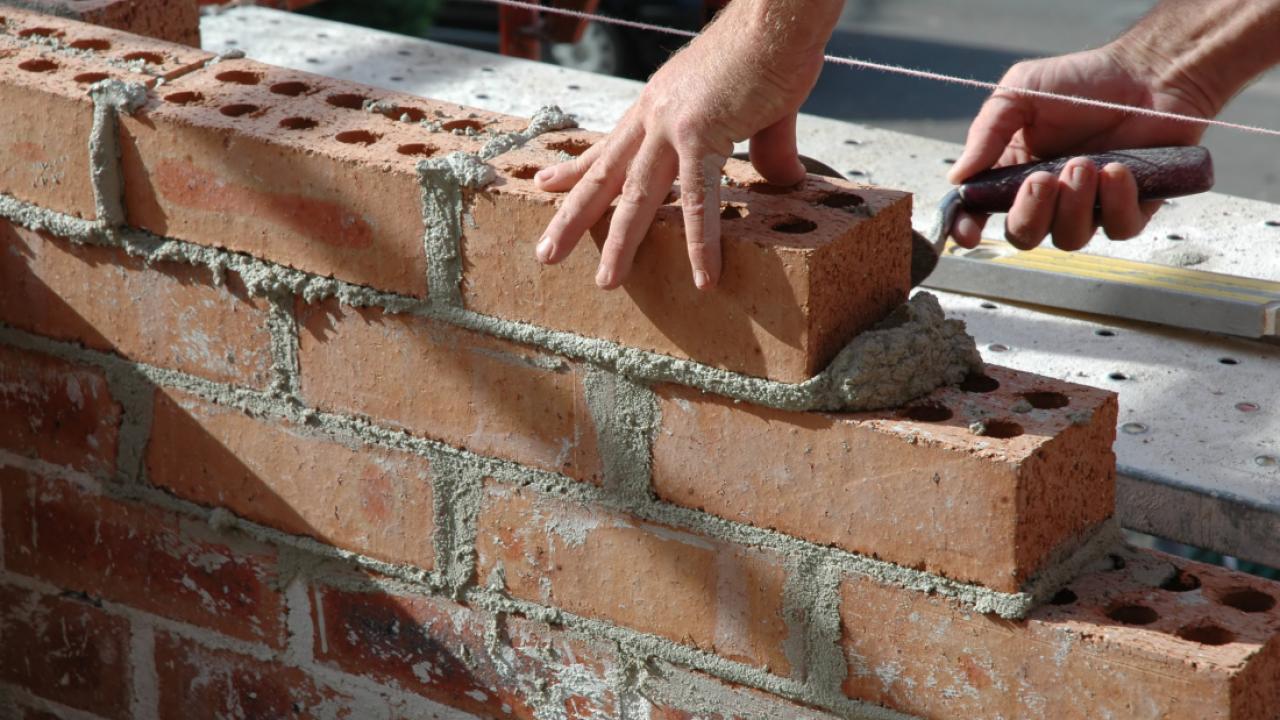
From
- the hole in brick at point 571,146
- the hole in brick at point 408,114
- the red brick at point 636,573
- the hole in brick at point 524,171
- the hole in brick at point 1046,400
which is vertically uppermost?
the hole in brick at point 408,114

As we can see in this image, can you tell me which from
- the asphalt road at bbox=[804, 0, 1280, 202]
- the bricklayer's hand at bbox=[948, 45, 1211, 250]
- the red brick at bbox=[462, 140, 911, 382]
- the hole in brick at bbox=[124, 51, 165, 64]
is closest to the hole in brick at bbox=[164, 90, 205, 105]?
the hole in brick at bbox=[124, 51, 165, 64]

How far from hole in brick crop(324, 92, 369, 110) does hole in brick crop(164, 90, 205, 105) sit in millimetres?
146

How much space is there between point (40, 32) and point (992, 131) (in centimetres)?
130

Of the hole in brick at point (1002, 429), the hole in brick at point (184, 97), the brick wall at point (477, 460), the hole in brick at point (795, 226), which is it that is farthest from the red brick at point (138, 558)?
the hole in brick at point (1002, 429)

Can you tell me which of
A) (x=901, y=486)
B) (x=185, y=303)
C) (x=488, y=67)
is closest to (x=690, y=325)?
(x=901, y=486)

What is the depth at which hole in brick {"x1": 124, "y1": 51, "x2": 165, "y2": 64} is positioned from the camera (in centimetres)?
177

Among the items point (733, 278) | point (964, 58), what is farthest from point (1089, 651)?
point (964, 58)

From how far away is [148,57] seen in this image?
1.79 metres

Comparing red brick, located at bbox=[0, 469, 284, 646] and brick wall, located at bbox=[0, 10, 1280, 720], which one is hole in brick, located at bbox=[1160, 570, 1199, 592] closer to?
brick wall, located at bbox=[0, 10, 1280, 720]

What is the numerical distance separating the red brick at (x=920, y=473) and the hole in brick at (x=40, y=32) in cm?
99

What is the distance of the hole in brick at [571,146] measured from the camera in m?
1.56

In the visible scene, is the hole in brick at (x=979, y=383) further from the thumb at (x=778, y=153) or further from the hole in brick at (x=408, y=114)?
the hole in brick at (x=408, y=114)

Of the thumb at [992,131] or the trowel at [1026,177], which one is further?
the thumb at [992,131]

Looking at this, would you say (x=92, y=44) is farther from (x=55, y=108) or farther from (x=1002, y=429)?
(x=1002, y=429)
